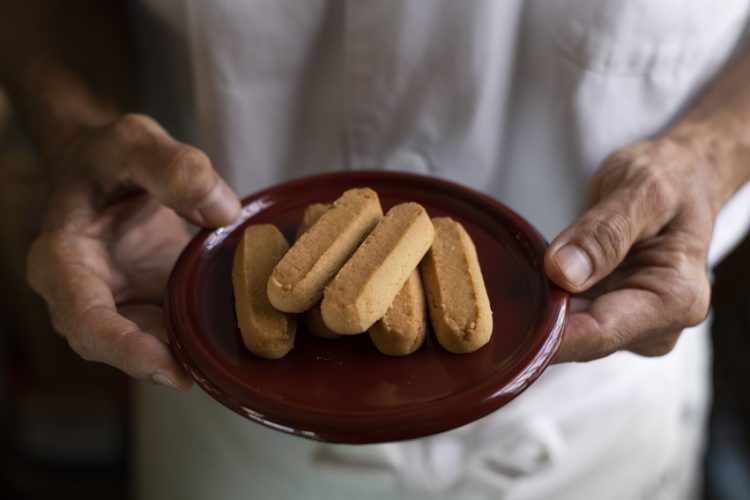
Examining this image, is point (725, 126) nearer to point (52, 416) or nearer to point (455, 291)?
point (455, 291)

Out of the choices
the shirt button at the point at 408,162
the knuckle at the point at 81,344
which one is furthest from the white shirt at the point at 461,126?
the knuckle at the point at 81,344

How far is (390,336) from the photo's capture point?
586 millimetres

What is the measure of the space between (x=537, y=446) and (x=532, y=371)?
12.1 inches

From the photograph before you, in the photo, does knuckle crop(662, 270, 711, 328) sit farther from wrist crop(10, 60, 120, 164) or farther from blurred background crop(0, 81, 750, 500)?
blurred background crop(0, 81, 750, 500)

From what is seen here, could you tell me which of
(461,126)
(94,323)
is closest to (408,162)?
(461,126)

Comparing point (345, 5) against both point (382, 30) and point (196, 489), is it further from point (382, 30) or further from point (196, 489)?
point (196, 489)

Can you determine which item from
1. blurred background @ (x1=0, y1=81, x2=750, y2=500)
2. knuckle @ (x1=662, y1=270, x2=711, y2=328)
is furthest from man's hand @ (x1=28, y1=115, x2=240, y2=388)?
blurred background @ (x1=0, y1=81, x2=750, y2=500)

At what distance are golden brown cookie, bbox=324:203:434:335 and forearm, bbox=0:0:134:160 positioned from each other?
41 centimetres

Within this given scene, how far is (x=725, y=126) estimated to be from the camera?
796 mm

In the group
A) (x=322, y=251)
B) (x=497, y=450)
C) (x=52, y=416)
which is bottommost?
(x=52, y=416)

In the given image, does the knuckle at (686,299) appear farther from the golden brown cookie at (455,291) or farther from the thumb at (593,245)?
the golden brown cookie at (455,291)

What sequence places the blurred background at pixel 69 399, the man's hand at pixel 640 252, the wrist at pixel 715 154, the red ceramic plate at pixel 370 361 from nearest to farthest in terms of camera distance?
1. the red ceramic plate at pixel 370 361
2. the man's hand at pixel 640 252
3. the wrist at pixel 715 154
4. the blurred background at pixel 69 399

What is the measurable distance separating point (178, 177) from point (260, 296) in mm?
130

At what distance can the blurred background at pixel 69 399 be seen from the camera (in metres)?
1.36
